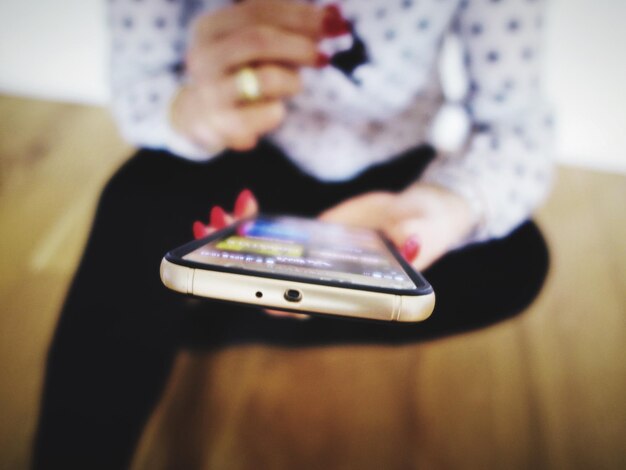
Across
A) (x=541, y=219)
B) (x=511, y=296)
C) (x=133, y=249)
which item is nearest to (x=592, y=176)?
(x=541, y=219)

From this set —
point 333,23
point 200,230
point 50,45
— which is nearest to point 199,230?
point 200,230

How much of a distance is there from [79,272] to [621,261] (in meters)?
0.69

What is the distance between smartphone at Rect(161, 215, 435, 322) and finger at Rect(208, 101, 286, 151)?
126mm

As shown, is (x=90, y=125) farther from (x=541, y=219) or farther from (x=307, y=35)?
(x=541, y=219)

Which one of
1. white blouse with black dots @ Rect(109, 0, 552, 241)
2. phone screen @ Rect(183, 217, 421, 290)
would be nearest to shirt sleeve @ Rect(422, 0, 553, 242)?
white blouse with black dots @ Rect(109, 0, 552, 241)

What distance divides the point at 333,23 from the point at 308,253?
205mm

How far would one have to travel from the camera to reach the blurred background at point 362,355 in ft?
1.43

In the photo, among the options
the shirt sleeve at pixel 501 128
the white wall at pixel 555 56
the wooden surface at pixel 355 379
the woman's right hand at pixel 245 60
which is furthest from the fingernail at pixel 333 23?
the wooden surface at pixel 355 379

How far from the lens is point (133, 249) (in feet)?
1.01

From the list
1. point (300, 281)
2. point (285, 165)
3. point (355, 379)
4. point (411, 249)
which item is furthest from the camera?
point (355, 379)

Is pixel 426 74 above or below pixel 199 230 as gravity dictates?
above

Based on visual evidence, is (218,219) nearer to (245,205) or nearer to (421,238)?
(245,205)

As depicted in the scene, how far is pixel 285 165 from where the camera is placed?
43cm

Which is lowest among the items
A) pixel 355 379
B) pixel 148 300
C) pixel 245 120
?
pixel 355 379
